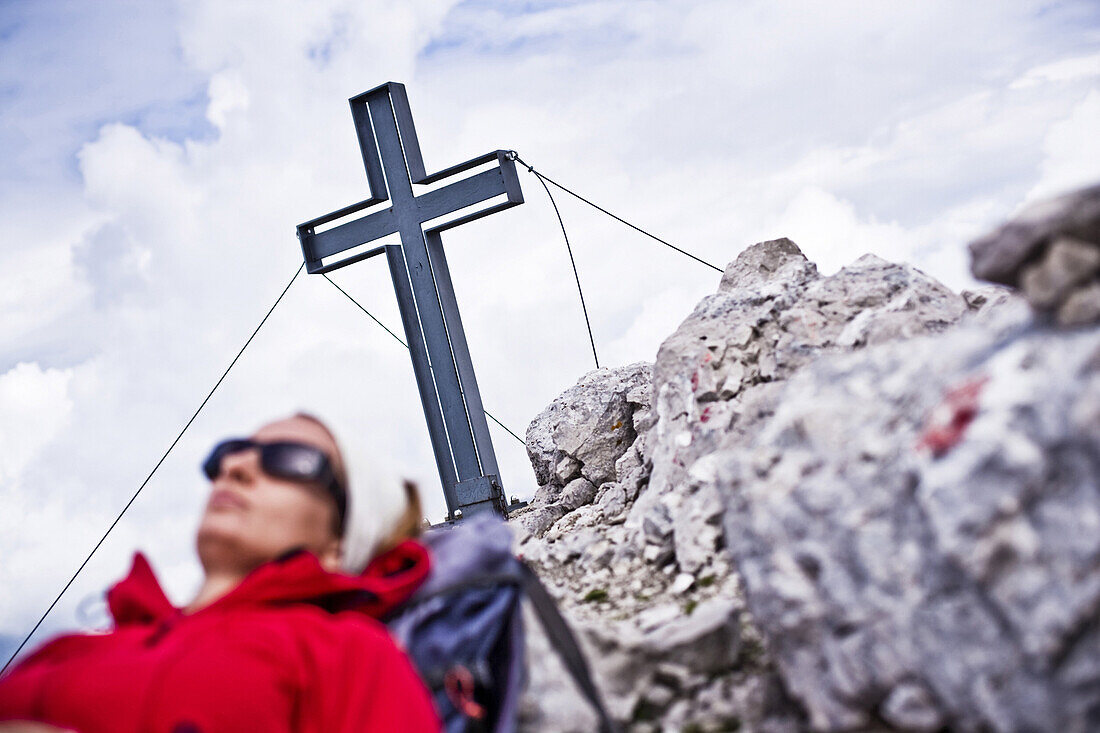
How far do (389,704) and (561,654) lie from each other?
1.99ft

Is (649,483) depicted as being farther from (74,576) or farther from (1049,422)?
(74,576)

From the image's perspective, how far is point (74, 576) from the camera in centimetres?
575

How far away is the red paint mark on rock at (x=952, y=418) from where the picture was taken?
1.93 metres

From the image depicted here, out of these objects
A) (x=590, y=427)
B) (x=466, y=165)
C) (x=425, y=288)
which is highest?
(x=466, y=165)

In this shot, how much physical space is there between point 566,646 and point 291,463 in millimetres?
889

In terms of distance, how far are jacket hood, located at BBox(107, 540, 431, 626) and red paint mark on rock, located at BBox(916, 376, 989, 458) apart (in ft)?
4.40

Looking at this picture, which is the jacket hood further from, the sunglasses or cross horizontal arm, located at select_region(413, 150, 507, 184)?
cross horizontal arm, located at select_region(413, 150, 507, 184)

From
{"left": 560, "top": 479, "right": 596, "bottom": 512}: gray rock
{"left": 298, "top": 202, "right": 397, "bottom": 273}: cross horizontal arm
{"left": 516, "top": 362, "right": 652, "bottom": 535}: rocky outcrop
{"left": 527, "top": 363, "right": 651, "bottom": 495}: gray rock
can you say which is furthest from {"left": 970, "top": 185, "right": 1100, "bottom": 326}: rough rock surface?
{"left": 298, "top": 202, "right": 397, "bottom": 273}: cross horizontal arm

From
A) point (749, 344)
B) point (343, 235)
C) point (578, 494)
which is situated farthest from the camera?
point (343, 235)

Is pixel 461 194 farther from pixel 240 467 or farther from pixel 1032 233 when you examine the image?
pixel 1032 233

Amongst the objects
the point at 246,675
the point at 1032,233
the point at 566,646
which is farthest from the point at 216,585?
the point at 1032,233

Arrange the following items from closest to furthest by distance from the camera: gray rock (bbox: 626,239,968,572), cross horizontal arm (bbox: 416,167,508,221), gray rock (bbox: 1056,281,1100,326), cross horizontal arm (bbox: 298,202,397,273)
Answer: gray rock (bbox: 1056,281,1100,326) < gray rock (bbox: 626,239,968,572) < cross horizontal arm (bbox: 416,167,508,221) < cross horizontal arm (bbox: 298,202,397,273)

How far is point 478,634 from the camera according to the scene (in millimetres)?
2404

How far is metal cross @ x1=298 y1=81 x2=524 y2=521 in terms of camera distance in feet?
20.3
